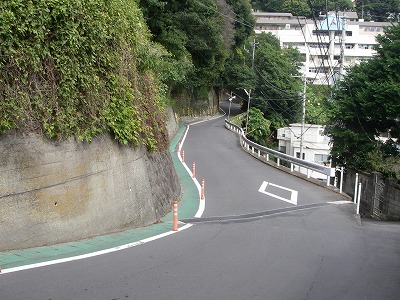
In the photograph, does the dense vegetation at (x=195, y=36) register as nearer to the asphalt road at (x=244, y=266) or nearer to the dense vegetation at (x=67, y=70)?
the dense vegetation at (x=67, y=70)

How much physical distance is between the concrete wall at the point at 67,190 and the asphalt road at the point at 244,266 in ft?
3.78

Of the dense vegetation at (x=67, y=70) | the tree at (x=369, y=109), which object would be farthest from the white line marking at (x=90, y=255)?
the tree at (x=369, y=109)

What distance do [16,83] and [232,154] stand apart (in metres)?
23.4

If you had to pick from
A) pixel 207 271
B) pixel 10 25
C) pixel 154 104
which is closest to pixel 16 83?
pixel 10 25

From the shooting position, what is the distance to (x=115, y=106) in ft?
33.5

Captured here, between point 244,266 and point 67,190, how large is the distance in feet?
12.2

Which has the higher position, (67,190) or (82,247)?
(67,190)

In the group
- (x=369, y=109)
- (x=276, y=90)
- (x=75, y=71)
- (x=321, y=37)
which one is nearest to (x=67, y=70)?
(x=75, y=71)

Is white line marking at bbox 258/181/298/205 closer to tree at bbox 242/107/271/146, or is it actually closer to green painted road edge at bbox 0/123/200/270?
green painted road edge at bbox 0/123/200/270

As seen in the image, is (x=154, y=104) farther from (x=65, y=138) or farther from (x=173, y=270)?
(x=173, y=270)

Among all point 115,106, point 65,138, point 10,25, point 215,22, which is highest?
point 215,22

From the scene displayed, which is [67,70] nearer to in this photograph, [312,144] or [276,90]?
[312,144]

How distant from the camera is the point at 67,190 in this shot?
8.61 meters

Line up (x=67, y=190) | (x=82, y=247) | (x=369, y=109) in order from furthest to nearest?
(x=369, y=109)
(x=67, y=190)
(x=82, y=247)
